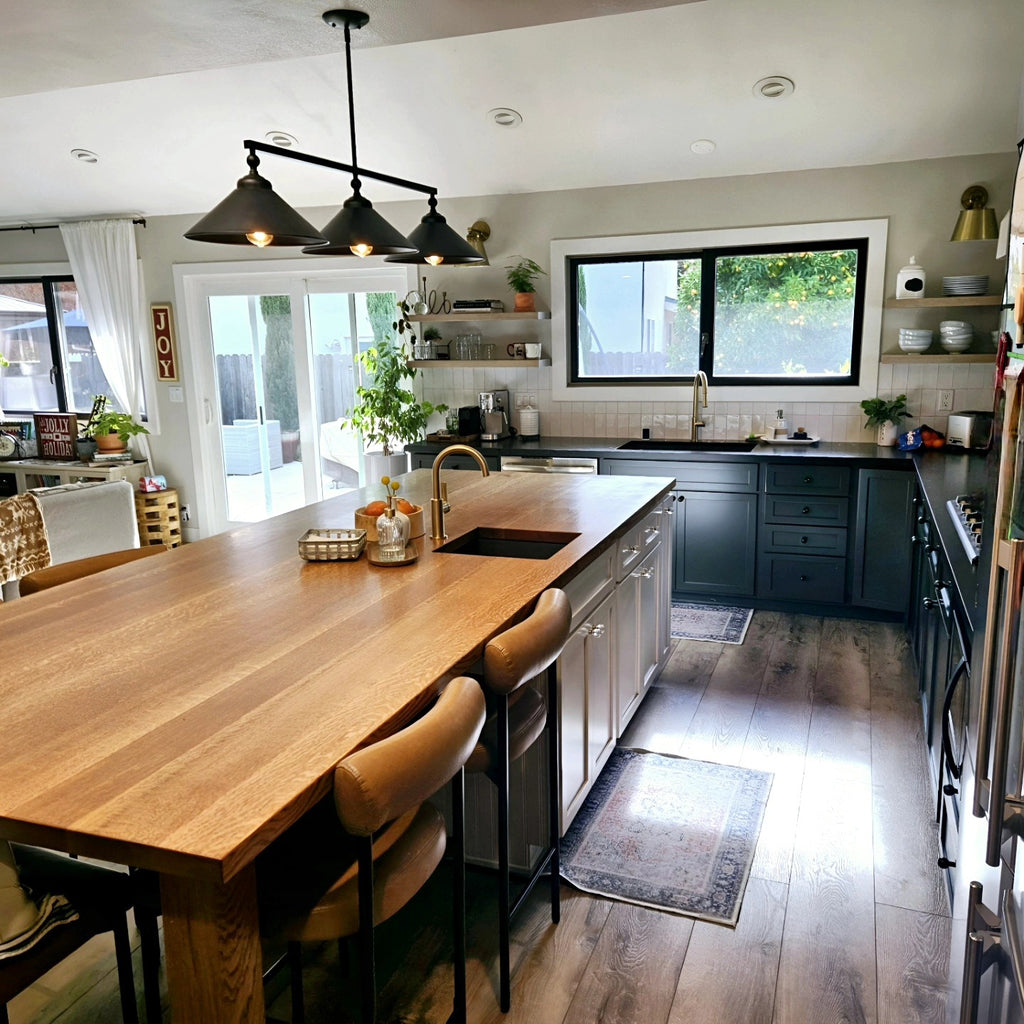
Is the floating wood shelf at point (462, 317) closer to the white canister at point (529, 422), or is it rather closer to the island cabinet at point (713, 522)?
the white canister at point (529, 422)

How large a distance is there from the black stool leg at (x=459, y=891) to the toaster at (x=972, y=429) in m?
3.80

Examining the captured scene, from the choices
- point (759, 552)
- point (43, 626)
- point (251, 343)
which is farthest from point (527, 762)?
point (251, 343)

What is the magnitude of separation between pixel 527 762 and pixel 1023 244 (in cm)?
166

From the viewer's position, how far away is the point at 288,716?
147cm

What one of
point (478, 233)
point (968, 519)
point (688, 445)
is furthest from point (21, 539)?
point (968, 519)

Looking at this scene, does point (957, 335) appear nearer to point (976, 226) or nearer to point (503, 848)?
point (976, 226)

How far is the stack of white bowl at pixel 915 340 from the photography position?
4.62 m

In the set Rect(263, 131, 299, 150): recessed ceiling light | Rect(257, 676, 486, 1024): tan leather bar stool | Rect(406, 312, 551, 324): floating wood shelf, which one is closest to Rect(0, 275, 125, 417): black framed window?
Rect(263, 131, 299, 150): recessed ceiling light

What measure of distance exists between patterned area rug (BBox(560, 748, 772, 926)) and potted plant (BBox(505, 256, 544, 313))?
3082mm

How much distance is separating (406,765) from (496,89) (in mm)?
3799

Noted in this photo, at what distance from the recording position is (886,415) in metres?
4.77

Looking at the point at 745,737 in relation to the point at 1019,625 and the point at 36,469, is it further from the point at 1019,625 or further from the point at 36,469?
the point at 36,469

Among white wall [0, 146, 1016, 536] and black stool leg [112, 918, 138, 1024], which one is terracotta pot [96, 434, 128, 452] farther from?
black stool leg [112, 918, 138, 1024]

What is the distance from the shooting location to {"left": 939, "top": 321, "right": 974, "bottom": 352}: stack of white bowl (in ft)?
14.8
